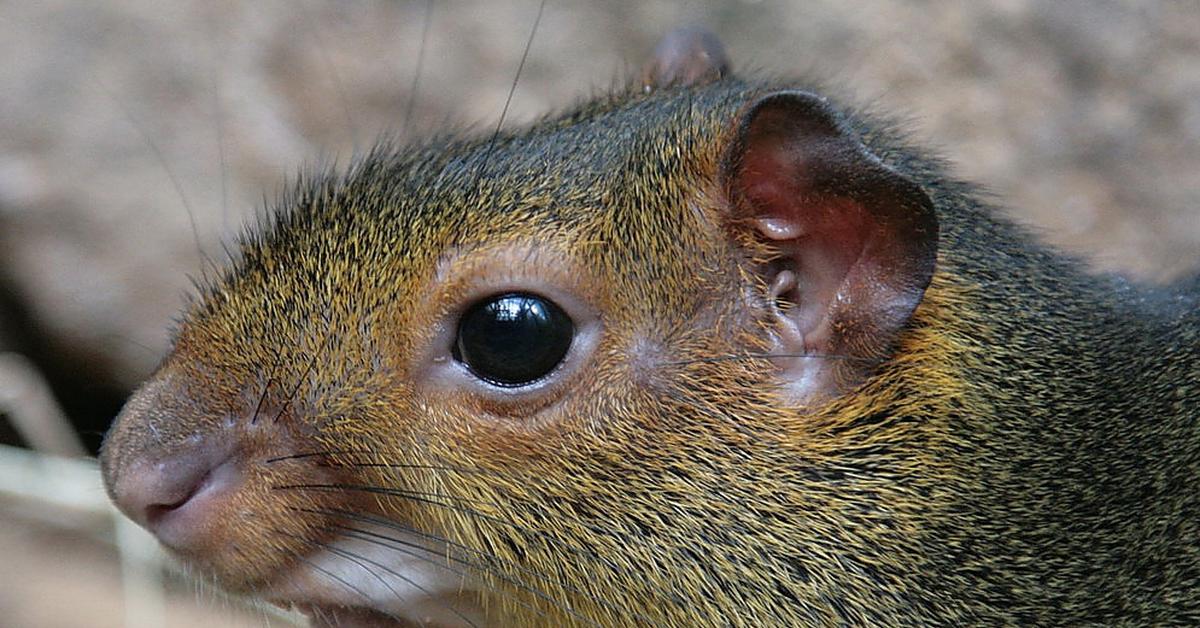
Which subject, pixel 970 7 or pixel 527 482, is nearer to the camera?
pixel 527 482

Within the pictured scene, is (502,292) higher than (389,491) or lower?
higher

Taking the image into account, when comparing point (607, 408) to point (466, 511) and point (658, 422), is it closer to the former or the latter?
point (658, 422)

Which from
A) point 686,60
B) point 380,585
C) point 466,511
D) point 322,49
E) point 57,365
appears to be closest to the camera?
point 466,511

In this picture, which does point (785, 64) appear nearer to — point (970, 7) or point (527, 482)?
point (970, 7)

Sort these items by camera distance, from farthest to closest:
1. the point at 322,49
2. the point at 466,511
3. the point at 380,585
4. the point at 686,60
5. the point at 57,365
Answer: the point at 57,365, the point at 322,49, the point at 686,60, the point at 380,585, the point at 466,511

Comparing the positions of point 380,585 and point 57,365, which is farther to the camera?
point 57,365

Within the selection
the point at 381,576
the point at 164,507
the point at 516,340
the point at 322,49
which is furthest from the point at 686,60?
the point at 322,49

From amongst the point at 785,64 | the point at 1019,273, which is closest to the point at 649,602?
the point at 1019,273
